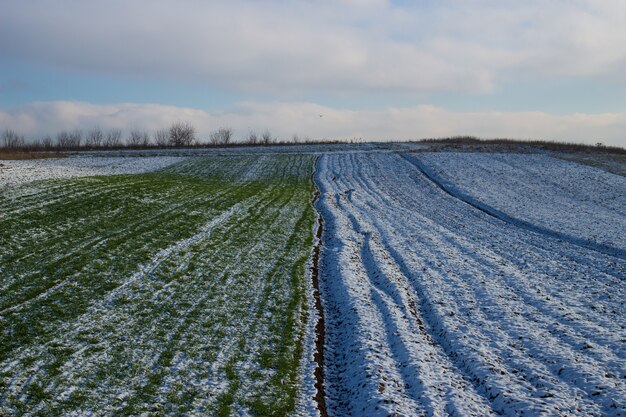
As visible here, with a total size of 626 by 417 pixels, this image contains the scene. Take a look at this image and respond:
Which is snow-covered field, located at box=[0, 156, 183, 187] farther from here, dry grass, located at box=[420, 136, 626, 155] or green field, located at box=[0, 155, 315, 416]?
dry grass, located at box=[420, 136, 626, 155]

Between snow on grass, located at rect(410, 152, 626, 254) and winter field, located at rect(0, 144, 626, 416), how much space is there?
25.1 inches

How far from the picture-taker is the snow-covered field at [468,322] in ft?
31.8

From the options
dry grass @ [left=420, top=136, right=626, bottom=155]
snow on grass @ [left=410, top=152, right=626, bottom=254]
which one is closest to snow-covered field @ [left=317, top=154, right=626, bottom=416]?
snow on grass @ [left=410, top=152, right=626, bottom=254]

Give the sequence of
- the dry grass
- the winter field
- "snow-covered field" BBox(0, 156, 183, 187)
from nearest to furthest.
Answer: the winter field < "snow-covered field" BBox(0, 156, 183, 187) < the dry grass

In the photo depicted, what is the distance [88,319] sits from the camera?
1252 centimetres

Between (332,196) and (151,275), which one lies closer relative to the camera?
(151,275)

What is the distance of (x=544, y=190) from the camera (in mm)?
43812

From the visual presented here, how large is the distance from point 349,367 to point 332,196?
85.3 feet

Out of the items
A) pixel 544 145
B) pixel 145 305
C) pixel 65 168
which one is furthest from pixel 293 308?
pixel 544 145

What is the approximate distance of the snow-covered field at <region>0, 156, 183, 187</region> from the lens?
3148 centimetres

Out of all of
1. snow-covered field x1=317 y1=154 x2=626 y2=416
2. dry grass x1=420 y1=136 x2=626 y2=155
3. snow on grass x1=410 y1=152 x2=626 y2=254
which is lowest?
snow-covered field x1=317 y1=154 x2=626 y2=416

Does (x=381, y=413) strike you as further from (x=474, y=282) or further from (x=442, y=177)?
(x=442, y=177)

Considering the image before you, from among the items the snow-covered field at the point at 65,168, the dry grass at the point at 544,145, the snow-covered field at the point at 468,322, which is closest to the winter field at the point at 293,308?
the snow-covered field at the point at 468,322

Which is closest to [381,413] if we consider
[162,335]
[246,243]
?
[162,335]
